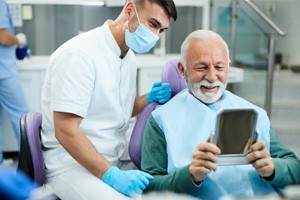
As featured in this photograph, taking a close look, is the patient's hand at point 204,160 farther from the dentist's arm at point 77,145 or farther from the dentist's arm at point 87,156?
the dentist's arm at point 77,145

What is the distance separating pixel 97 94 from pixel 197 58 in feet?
1.37

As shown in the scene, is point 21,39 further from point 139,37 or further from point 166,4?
point 166,4

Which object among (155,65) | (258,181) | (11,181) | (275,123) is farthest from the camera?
(275,123)

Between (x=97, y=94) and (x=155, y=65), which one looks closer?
(x=97, y=94)

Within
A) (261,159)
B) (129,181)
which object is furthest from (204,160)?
(129,181)

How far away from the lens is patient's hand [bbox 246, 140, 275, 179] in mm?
1293

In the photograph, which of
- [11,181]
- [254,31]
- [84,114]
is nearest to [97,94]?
[84,114]

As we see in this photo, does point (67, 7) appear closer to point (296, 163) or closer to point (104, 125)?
point (104, 125)

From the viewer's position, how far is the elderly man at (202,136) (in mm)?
1509

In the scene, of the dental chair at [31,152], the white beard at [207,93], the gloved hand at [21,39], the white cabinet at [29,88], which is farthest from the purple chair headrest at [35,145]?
the gloved hand at [21,39]

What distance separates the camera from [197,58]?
5.31 feet

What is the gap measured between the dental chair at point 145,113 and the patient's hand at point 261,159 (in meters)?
0.52

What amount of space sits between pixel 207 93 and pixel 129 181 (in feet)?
1.43

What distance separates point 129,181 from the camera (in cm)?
150
